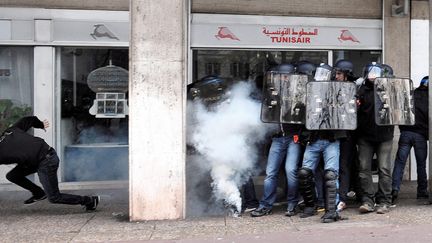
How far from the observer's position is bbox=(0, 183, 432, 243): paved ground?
543 cm

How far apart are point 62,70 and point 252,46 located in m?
3.31

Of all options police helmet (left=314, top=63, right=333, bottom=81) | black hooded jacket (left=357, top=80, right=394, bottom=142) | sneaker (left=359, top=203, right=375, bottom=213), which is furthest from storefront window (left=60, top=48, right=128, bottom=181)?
sneaker (left=359, top=203, right=375, bottom=213)

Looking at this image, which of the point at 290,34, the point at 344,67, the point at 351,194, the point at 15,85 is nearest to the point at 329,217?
the point at 351,194

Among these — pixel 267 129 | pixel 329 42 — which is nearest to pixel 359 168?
pixel 267 129

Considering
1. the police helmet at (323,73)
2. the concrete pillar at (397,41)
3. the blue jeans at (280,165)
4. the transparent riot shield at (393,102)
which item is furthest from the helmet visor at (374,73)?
the concrete pillar at (397,41)

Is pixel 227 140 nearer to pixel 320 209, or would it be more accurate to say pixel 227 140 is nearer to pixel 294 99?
pixel 294 99

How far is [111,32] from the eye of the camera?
8.70 meters

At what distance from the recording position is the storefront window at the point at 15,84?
8.78 m

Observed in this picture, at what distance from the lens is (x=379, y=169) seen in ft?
21.8

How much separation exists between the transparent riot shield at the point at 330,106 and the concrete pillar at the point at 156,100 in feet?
5.08

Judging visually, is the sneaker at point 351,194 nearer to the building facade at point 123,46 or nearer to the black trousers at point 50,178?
the building facade at point 123,46

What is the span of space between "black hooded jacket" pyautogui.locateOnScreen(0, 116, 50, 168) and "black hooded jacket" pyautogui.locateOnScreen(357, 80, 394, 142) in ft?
13.5

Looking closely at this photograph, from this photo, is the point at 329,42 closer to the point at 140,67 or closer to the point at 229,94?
the point at 229,94

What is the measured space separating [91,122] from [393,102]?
5.16m
